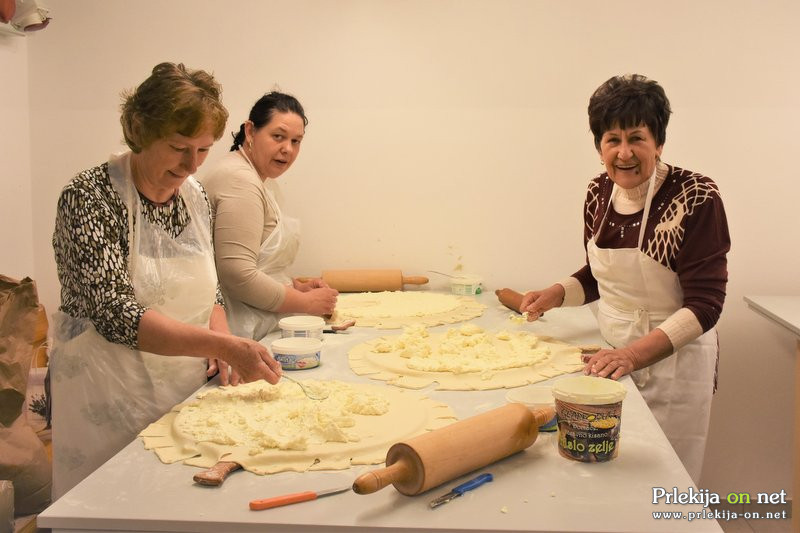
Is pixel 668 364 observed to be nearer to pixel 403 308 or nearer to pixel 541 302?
pixel 541 302

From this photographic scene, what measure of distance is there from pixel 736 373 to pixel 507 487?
2300mm

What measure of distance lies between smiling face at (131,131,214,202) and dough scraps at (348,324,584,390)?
664 mm

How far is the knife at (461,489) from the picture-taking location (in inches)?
47.3

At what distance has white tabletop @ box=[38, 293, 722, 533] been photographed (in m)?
1.14

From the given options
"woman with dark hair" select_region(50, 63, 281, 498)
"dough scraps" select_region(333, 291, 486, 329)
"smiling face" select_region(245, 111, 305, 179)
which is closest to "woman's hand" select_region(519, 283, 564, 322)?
"dough scraps" select_region(333, 291, 486, 329)

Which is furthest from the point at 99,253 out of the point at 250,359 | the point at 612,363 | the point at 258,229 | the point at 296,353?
the point at 612,363

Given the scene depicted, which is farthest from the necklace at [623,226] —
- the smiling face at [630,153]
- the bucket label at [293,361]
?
the bucket label at [293,361]

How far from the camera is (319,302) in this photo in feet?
8.10

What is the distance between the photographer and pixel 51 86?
10.8 feet

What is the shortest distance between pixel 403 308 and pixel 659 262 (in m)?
1.00

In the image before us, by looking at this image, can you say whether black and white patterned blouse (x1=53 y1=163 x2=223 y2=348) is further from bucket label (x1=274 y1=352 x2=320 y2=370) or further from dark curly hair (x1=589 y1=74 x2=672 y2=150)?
dark curly hair (x1=589 y1=74 x2=672 y2=150)

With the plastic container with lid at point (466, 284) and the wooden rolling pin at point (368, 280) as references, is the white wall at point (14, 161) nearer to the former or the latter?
the wooden rolling pin at point (368, 280)

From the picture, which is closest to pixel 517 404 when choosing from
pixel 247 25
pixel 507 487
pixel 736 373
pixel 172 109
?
pixel 507 487

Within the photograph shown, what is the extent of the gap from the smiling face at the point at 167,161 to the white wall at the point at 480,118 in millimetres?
1531
